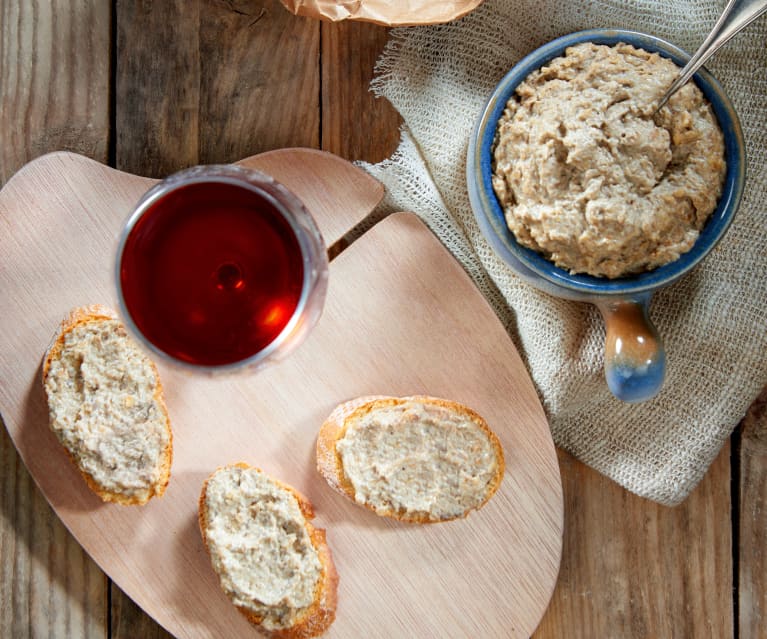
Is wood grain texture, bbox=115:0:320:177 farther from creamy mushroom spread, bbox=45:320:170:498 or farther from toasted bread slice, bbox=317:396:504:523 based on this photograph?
toasted bread slice, bbox=317:396:504:523

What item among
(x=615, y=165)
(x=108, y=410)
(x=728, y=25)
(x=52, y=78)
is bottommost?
(x=108, y=410)

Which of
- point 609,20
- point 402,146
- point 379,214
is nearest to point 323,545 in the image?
point 379,214

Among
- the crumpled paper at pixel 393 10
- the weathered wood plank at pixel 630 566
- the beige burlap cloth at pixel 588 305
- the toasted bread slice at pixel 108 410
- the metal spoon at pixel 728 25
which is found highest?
the metal spoon at pixel 728 25

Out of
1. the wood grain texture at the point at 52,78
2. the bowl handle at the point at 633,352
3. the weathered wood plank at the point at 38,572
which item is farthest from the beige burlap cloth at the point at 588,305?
the weathered wood plank at the point at 38,572

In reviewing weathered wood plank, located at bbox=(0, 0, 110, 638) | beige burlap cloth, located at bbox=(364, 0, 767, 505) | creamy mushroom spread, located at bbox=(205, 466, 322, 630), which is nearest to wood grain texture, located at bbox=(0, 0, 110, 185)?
weathered wood plank, located at bbox=(0, 0, 110, 638)

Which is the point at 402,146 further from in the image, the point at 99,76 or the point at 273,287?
the point at 99,76

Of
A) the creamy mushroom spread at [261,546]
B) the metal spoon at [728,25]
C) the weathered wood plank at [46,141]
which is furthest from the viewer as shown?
the weathered wood plank at [46,141]

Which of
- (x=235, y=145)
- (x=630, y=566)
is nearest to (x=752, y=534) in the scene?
(x=630, y=566)

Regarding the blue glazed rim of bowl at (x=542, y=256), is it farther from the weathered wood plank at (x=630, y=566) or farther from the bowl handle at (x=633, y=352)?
the weathered wood plank at (x=630, y=566)

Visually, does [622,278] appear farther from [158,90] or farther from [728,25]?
[158,90]
